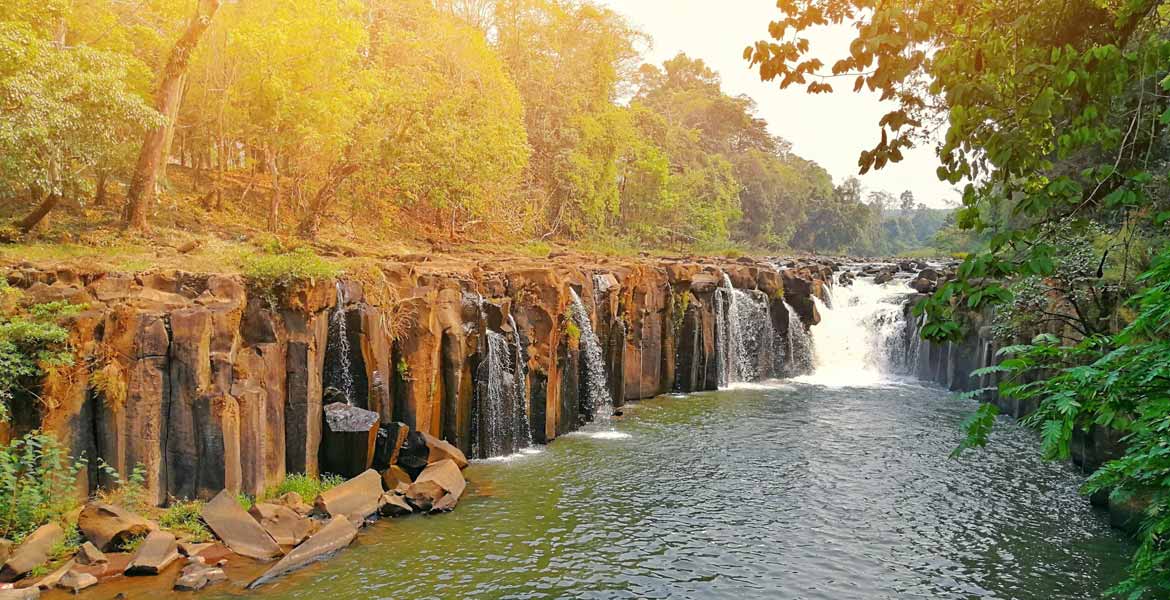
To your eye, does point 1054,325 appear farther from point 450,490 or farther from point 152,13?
point 152,13

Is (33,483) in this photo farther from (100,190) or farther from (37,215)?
(100,190)

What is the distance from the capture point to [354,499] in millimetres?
12969

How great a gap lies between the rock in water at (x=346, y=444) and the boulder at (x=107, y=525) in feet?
12.0

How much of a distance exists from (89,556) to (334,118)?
54.2 feet

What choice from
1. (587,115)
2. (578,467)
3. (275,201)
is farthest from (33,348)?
(587,115)

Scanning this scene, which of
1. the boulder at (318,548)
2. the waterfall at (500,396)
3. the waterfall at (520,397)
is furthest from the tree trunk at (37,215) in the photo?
the boulder at (318,548)

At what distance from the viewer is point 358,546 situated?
11875 millimetres

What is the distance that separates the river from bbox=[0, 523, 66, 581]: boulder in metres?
2.36

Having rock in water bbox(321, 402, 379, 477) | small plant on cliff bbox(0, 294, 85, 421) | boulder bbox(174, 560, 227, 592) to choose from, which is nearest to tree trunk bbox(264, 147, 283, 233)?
rock in water bbox(321, 402, 379, 477)

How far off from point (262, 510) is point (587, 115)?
3550cm

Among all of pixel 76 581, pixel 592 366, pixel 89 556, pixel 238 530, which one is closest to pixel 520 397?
pixel 592 366

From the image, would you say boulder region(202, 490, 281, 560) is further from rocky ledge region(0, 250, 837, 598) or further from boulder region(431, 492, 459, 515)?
boulder region(431, 492, 459, 515)

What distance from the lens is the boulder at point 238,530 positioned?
1108 centimetres

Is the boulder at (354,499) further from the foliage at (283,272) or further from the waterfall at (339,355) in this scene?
the foliage at (283,272)
